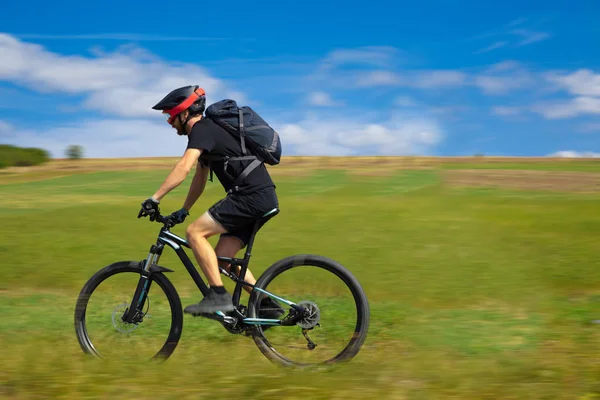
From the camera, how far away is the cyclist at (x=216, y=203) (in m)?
5.68

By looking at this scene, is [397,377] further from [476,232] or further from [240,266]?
[476,232]

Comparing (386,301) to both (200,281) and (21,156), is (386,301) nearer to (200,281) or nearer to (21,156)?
(200,281)

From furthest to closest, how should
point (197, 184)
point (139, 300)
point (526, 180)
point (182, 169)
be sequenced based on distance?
point (526, 180) → point (197, 184) → point (139, 300) → point (182, 169)

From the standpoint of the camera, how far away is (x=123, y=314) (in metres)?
6.01

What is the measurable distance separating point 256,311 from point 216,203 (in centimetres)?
96

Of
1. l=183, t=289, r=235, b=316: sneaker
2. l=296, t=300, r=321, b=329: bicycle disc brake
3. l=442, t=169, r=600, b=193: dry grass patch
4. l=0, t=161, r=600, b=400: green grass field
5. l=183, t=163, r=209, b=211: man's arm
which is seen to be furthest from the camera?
l=442, t=169, r=600, b=193: dry grass patch

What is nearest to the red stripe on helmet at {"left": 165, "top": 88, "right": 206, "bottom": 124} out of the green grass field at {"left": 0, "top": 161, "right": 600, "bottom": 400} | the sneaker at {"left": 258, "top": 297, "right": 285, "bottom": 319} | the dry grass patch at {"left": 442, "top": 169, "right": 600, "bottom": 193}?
the sneaker at {"left": 258, "top": 297, "right": 285, "bottom": 319}

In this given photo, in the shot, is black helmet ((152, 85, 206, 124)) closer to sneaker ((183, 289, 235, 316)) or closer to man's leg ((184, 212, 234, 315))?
man's leg ((184, 212, 234, 315))

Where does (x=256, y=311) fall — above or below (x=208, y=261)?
below

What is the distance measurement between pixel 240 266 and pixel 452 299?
4726mm

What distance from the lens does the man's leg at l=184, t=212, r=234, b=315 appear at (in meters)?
5.77

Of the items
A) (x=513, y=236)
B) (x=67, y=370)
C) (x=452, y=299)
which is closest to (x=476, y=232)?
(x=513, y=236)

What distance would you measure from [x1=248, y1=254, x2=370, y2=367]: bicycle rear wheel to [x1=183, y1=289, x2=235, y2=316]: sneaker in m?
0.19

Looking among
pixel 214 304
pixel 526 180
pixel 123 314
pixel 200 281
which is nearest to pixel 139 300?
pixel 123 314
